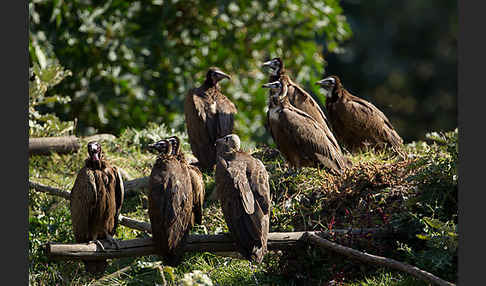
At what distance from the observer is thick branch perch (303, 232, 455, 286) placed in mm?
5152

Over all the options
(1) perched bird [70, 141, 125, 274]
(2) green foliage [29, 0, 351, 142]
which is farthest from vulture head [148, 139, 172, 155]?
(2) green foliage [29, 0, 351, 142]

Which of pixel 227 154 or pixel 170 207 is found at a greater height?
pixel 227 154

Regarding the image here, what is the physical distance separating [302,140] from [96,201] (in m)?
2.19

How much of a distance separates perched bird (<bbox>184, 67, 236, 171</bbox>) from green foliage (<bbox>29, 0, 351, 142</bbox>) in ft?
7.70

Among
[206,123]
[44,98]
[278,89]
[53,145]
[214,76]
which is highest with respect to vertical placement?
[214,76]

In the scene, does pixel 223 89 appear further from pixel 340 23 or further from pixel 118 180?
pixel 118 180

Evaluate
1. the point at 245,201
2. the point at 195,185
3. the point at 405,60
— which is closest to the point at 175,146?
the point at 195,185

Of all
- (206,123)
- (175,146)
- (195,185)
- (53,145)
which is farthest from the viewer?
(53,145)

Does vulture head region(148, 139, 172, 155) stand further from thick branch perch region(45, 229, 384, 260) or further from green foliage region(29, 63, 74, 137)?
green foliage region(29, 63, 74, 137)

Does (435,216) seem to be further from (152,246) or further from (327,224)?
(152,246)

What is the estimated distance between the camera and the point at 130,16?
10.8 metres

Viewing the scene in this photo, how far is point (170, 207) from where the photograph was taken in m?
5.88

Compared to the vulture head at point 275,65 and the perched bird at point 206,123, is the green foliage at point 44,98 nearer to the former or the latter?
the perched bird at point 206,123

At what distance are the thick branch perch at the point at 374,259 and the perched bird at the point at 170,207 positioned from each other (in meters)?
1.00
